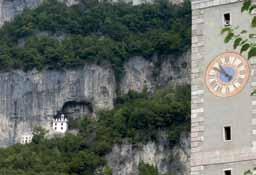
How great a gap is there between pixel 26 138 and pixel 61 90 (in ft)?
18.6

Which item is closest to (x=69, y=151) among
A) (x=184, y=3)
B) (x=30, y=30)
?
(x=30, y=30)

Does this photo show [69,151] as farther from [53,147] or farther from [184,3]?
[184,3]

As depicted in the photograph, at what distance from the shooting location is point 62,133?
309 ft

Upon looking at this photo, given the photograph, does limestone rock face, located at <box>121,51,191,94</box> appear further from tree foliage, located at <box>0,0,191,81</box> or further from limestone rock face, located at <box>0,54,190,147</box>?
tree foliage, located at <box>0,0,191,81</box>

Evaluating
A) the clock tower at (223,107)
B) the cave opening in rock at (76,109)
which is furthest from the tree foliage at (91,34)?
the clock tower at (223,107)

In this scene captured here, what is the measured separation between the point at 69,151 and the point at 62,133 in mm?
4988

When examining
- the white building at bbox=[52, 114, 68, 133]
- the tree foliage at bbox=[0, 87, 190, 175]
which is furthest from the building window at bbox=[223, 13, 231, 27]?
the white building at bbox=[52, 114, 68, 133]

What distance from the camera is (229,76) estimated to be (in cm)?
2373

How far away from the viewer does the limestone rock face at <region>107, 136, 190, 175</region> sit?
8600 cm

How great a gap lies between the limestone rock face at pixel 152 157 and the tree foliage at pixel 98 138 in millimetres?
641

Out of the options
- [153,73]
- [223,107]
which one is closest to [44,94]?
[153,73]

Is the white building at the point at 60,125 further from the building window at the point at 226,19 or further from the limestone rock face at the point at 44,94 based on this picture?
the building window at the point at 226,19

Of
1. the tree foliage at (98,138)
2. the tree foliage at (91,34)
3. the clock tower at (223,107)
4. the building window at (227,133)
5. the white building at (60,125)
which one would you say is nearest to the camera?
the clock tower at (223,107)

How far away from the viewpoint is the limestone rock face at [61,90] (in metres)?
96.3
